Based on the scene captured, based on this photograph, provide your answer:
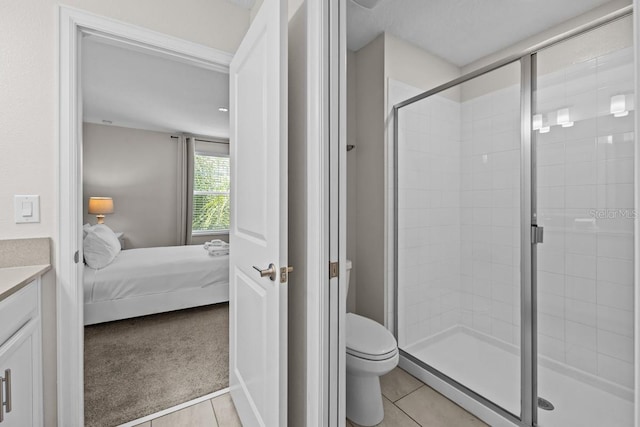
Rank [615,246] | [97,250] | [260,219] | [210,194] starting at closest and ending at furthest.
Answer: [260,219]
[615,246]
[97,250]
[210,194]

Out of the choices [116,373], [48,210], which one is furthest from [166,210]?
[48,210]

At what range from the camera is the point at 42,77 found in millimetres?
1349

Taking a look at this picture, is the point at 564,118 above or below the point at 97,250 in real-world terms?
above

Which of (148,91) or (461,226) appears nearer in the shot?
(461,226)

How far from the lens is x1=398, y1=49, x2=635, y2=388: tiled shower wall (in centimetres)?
159

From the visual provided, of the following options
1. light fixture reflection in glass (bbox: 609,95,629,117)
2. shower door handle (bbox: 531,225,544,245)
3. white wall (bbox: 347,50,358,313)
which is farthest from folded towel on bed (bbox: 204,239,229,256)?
light fixture reflection in glass (bbox: 609,95,629,117)

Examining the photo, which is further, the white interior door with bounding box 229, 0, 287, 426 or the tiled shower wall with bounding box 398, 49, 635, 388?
the tiled shower wall with bounding box 398, 49, 635, 388

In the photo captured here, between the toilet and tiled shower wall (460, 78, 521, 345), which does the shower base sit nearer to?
tiled shower wall (460, 78, 521, 345)

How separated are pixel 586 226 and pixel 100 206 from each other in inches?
213

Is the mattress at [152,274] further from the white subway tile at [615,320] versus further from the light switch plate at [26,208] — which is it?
the white subway tile at [615,320]

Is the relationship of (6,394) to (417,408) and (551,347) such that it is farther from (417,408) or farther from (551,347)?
(551,347)

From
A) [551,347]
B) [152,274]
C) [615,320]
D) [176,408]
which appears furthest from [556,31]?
[152,274]

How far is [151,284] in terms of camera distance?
2953 millimetres

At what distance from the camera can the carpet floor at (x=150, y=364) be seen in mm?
1704
